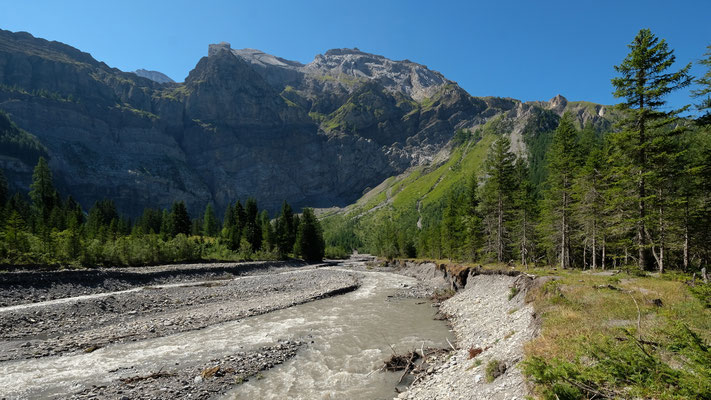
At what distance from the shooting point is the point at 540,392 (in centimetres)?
784

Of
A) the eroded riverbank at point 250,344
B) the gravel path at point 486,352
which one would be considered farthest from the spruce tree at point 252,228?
the gravel path at point 486,352

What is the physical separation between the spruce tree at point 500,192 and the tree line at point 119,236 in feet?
201

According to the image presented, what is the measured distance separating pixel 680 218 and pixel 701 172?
3806mm

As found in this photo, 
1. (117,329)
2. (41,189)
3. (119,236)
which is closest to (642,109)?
(117,329)

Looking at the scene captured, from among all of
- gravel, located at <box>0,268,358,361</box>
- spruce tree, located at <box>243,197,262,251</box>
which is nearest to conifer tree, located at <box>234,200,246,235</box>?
spruce tree, located at <box>243,197,262,251</box>

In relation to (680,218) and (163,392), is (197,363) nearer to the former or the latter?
(163,392)

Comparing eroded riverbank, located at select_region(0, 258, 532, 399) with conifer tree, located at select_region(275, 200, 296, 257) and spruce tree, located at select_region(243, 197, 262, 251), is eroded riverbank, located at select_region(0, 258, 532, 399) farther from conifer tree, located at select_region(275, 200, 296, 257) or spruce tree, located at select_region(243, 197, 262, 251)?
conifer tree, located at select_region(275, 200, 296, 257)

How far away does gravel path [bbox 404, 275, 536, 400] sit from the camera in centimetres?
1010

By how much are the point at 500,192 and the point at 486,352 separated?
36396 mm

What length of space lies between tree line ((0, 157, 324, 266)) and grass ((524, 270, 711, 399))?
61.5m

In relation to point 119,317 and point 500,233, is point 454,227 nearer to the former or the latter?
point 500,233

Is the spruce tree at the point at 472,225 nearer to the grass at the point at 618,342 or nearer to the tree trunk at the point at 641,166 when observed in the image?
the tree trunk at the point at 641,166

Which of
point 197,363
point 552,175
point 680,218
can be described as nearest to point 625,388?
point 197,363

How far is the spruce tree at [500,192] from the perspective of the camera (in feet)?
149
